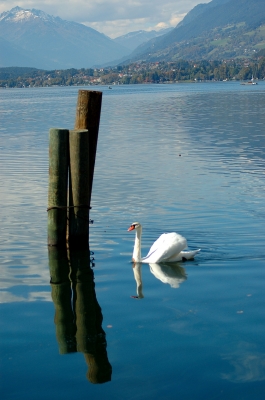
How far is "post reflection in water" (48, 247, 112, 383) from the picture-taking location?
8.54 metres

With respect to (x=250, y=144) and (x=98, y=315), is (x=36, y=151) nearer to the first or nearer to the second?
(x=250, y=144)

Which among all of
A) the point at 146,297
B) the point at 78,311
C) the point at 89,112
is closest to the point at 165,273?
the point at 146,297

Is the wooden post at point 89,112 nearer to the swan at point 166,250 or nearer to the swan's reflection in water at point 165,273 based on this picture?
Result: the swan at point 166,250

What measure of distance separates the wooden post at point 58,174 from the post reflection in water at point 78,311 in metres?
0.83

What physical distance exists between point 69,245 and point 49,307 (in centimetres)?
306

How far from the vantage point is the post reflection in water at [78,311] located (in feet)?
28.0

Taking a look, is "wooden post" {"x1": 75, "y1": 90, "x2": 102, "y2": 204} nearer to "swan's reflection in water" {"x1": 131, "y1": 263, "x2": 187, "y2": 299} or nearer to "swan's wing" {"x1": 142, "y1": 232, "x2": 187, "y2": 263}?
"swan's wing" {"x1": 142, "y1": 232, "x2": 187, "y2": 263}

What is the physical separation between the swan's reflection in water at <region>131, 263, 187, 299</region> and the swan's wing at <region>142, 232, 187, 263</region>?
0.15m

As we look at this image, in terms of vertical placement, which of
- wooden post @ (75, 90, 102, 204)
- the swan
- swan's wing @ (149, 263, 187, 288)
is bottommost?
swan's wing @ (149, 263, 187, 288)

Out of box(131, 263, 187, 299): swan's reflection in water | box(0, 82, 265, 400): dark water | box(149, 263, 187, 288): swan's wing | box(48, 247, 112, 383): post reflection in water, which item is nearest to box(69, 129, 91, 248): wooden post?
box(48, 247, 112, 383): post reflection in water

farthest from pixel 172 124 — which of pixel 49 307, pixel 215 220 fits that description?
pixel 49 307

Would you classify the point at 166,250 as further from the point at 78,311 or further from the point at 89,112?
the point at 89,112

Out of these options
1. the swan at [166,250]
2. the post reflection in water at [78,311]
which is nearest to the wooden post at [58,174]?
A: the post reflection in water at [78,311]

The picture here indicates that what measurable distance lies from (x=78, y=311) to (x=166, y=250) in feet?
8.78
